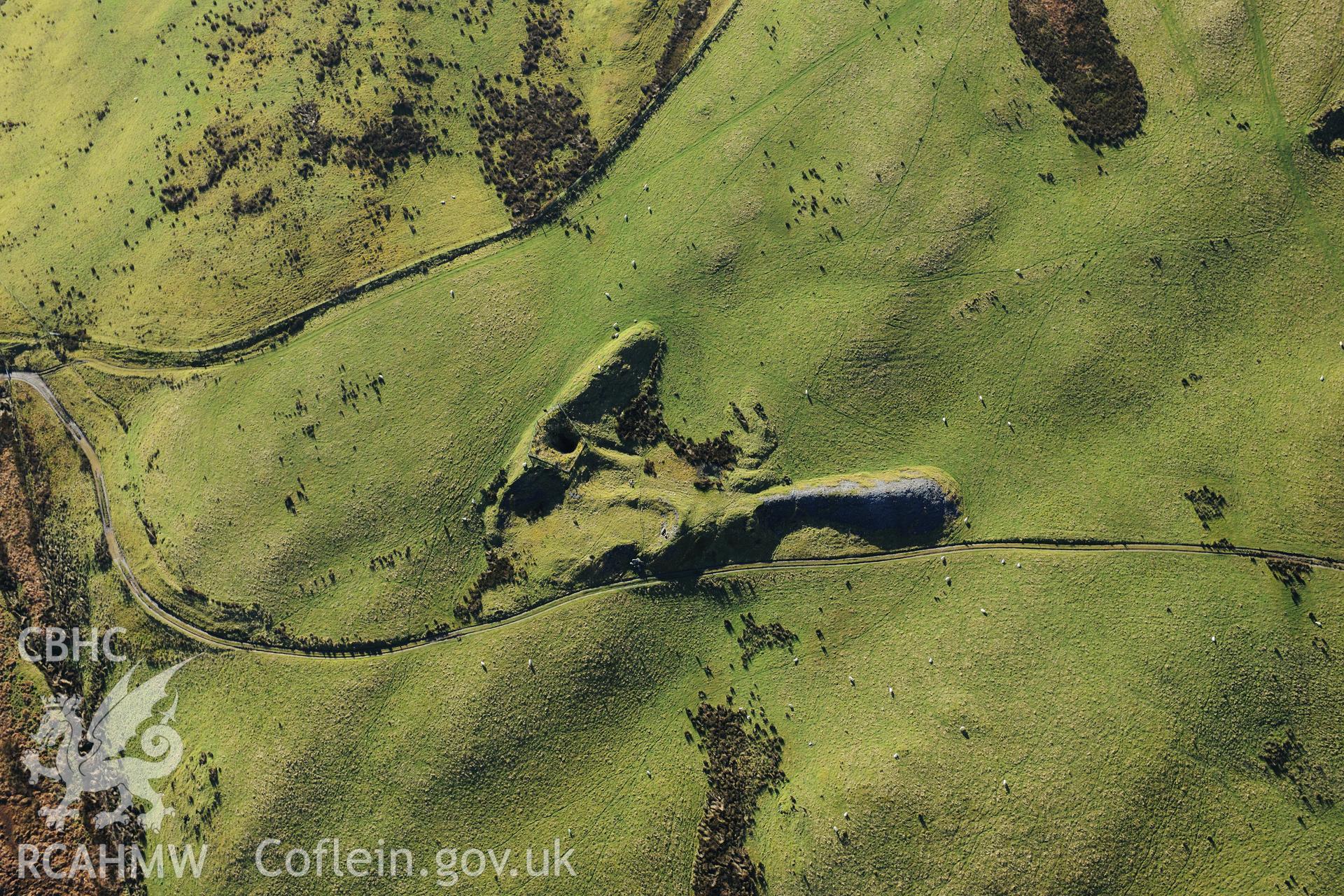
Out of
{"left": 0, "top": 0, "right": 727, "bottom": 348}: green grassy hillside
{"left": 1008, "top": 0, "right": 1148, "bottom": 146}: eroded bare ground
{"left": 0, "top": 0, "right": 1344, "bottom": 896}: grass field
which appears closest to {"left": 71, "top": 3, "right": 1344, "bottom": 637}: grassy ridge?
{"left": 0, "top": 0, "right": 1344, "bottom": 896}: grass field

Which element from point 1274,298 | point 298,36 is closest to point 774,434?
point 1274,298

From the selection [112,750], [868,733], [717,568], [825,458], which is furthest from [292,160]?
[868,733]

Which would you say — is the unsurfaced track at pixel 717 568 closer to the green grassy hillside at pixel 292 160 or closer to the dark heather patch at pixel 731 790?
the dark heather patch at pixel 731 790

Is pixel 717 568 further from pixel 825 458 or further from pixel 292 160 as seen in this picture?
pixel 292 160

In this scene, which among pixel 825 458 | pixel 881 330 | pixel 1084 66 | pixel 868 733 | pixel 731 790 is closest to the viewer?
pixel 868 733

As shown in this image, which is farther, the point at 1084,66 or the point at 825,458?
the point at 1084,66

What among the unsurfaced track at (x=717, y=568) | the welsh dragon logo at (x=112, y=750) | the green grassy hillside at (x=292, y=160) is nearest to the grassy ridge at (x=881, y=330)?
the unsurfaced track at (x=717, y=568)
